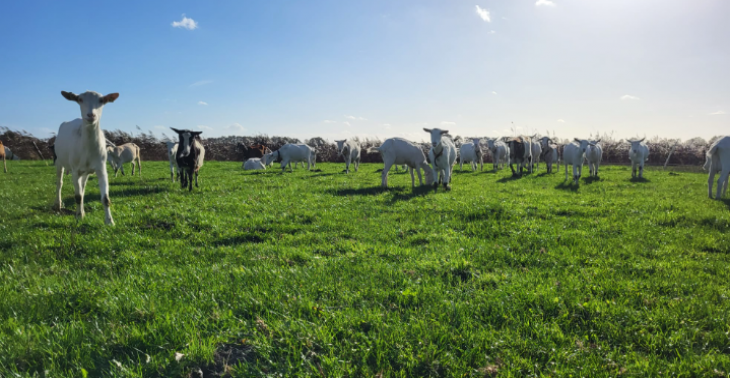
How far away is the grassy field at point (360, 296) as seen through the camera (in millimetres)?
3297

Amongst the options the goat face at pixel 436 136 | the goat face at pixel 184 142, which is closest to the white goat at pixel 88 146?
the goat face at pixel 184 142

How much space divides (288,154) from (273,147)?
24559 millimetres

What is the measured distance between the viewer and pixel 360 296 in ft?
14.9

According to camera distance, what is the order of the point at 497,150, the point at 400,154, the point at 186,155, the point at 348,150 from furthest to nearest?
the point at 497,150
the point at 348,150
the point at 400,154
the point at 186,155

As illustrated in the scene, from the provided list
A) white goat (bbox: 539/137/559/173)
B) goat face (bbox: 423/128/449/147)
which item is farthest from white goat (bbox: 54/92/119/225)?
white goat (bbox: 539/137/559/173)

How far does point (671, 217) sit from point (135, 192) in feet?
55.8

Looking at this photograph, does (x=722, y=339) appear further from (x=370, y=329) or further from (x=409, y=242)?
(x=409, y=242)

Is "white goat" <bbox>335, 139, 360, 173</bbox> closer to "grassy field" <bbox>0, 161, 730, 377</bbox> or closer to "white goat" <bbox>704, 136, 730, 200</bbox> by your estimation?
"grassy field" <bbox>0, 161, 730, 377</bbox>

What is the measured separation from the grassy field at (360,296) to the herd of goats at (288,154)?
56.9 inches

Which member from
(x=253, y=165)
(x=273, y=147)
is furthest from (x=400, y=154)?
(x=273, y=147)

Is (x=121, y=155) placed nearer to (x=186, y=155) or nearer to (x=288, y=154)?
(x=186, y=155)

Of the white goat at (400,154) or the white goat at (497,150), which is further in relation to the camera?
the white goat at (497,150)

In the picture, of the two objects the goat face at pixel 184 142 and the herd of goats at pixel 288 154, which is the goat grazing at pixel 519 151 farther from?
the goat face at pixel 184 142

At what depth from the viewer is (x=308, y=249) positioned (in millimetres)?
6496
